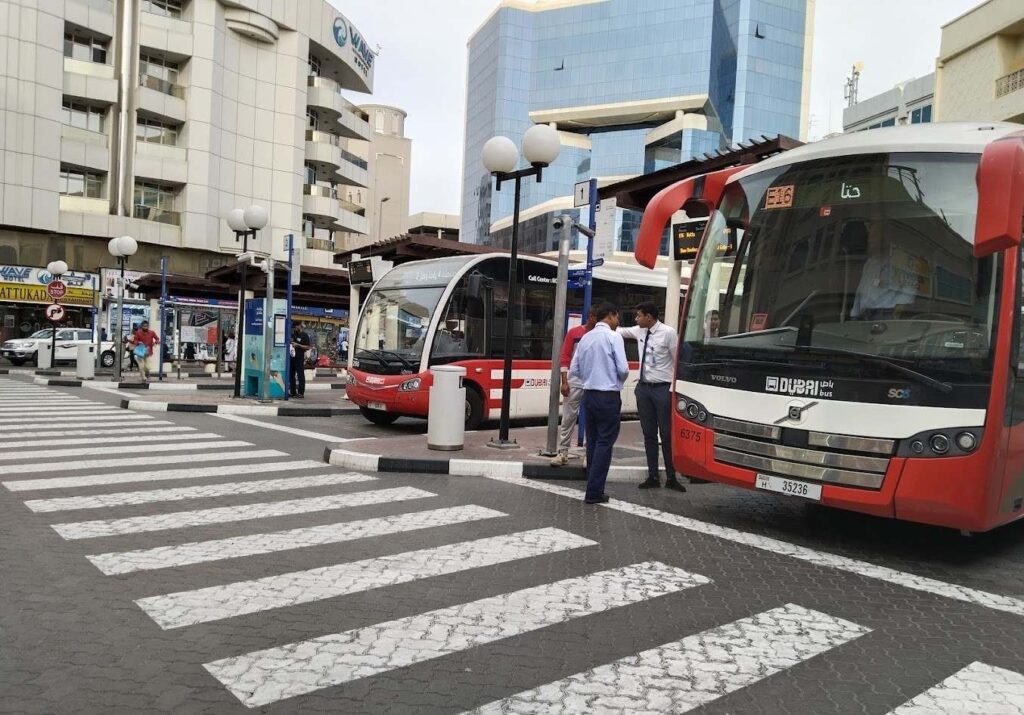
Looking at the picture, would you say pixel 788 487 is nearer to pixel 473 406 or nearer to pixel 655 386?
pixel 655 386

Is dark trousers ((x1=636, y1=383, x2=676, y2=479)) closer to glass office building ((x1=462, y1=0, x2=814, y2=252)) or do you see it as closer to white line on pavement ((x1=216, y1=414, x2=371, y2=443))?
white line on pavement ((x1=216, y1=414, x2=371, y2=443))

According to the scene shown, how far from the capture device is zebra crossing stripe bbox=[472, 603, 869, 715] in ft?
10.5

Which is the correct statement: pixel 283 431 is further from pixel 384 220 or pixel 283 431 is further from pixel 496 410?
pixel 384 220

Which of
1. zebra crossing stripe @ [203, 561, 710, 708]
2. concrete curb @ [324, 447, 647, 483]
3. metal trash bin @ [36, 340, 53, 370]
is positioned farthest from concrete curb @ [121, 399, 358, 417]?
metal trash bin @ [36, 340, 53, 370]

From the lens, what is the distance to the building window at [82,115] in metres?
37.5


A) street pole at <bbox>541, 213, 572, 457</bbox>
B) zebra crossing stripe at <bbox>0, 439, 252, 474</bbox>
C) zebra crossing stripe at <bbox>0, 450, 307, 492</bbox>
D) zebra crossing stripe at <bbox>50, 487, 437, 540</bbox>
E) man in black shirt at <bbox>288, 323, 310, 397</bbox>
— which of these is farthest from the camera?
man in black shirt at <bbox>288, 323, 310, 397</bbox>

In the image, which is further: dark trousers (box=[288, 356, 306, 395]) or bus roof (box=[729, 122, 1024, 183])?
dark trousers (box=[288, 356, 306, 395])

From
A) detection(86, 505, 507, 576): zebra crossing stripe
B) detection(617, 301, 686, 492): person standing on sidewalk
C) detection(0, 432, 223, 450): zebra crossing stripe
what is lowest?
detection(0, 432, 223, 450): zebra crossing stripe

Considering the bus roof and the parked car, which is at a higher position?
the bus roof

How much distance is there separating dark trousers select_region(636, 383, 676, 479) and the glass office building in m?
74.6

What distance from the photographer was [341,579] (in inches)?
188

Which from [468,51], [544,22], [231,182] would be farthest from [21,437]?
[468,51]

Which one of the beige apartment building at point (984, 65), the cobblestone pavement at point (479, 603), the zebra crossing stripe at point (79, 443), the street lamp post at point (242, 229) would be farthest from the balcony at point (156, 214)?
the cobblestone pavement at point (479, 603)

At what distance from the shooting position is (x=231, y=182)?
142 ft
